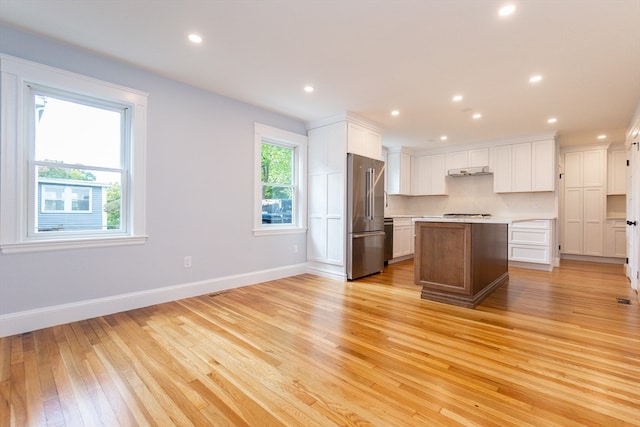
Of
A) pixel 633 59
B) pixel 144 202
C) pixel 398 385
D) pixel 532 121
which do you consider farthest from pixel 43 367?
pixel 532 121

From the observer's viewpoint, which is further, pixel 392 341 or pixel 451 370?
pixel 392 341

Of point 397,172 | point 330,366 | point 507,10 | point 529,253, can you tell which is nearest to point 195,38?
point 507,10

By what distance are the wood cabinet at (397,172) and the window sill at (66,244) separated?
5269mm

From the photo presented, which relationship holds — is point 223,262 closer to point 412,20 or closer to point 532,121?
point 412,20

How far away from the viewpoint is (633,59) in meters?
2.81

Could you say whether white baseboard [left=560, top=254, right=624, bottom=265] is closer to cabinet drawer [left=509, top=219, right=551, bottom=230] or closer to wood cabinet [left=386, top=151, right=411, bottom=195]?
cabinet drawer [left=509, top=219, right=551, bottom=230]

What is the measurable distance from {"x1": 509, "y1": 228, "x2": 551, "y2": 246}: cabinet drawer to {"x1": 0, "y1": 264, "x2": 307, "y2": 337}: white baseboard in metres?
4.82

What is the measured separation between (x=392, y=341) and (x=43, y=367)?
8.19 ft

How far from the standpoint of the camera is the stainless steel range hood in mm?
6145

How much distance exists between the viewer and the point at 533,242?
540 centimetres

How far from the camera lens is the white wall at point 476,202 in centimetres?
589

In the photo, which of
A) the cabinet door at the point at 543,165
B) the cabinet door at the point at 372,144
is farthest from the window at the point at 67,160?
the cabinet door at the point at 543,165

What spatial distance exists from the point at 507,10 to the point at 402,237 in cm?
470

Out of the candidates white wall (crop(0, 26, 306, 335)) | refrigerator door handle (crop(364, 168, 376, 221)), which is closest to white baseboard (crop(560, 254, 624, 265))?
refrigerator door handle (crop(364, 168, 376, 221))
